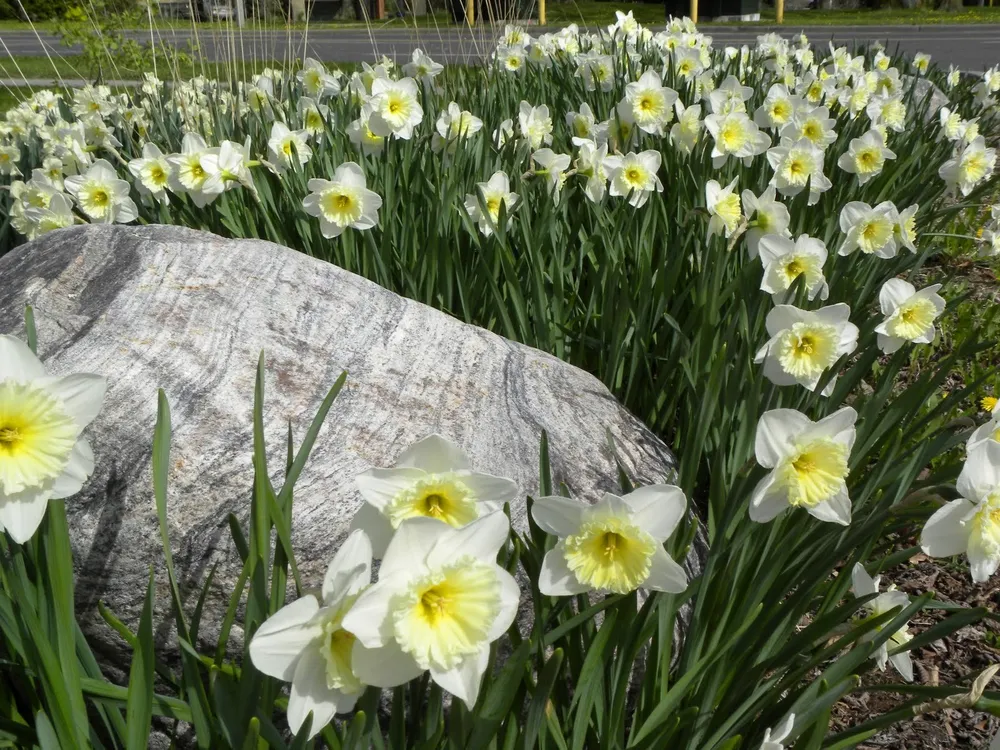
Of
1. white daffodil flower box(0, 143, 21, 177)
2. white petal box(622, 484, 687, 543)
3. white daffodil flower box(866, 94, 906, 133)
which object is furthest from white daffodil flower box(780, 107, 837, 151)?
white daffodil flower box(0, 143, 21, 177)

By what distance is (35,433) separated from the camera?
102cm

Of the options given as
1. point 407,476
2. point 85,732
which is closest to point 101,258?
point 85,732

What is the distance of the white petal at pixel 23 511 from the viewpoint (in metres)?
1.01

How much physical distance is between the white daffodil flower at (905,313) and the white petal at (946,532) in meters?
0.72

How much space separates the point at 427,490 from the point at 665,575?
34 cm

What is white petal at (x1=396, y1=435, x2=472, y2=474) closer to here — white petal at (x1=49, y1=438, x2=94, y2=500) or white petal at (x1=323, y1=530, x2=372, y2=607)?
white petal at (x1=323, y1=530, x2=372, y2=607)

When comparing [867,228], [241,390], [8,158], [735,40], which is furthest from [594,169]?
[735,40]

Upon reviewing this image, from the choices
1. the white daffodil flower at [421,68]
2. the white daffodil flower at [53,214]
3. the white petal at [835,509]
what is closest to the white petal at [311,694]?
the white petal at [835,509]

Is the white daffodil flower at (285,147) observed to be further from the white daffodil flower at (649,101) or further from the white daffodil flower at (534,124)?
the white daffodil flower at (649,101)

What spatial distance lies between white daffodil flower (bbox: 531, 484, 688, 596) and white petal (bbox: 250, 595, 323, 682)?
1.02 ft

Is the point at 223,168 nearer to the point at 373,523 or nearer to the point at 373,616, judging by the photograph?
the point at 373,523

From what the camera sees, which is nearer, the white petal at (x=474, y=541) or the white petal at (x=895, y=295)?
the white petal at (x=474, y=541)

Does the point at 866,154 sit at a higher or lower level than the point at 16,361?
lower

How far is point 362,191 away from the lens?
8.27ft
